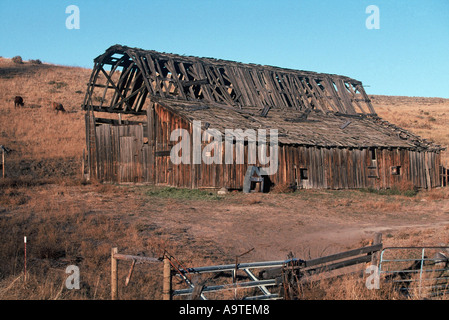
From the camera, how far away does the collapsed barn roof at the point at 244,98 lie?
2803 centimetres

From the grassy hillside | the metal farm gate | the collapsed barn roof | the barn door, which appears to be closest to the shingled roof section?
the collapsed barn roof

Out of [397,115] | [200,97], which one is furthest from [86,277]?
[397,115]

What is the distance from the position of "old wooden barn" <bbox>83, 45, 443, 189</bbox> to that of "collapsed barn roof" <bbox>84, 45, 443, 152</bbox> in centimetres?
9

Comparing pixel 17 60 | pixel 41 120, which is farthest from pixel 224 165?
pixel 17 60

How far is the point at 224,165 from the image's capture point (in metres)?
24.3

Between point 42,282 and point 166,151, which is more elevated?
point 166,151

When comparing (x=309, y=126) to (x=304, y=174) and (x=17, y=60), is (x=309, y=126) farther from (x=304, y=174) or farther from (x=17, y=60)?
(x=17, y=60)

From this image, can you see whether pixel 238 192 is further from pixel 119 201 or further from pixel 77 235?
pixel 77 235

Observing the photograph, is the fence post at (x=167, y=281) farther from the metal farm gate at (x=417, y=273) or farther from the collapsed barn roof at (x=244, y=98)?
the collapsed barn roof at (x=244, y=98)

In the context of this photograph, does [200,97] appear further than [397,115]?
No

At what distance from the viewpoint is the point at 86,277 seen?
10.5m

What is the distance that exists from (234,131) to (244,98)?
7842 millimetres

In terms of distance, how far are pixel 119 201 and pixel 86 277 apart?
33.9 ft

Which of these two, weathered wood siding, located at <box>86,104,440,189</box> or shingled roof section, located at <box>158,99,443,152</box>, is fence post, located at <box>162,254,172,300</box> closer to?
weathered wood siding, located at <box>86,104,440,189</box>
